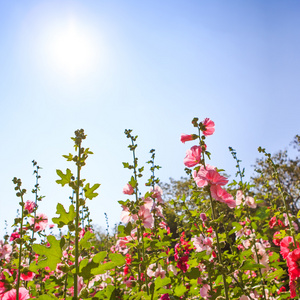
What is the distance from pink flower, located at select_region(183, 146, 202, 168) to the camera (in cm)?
199

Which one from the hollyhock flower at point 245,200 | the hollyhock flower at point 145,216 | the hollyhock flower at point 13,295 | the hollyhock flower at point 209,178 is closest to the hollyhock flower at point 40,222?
the hollyhock flower at point 13,295

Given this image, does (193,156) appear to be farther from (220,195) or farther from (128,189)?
(128,189)

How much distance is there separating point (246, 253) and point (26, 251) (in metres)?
2.33

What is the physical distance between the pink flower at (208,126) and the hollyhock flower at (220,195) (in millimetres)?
562

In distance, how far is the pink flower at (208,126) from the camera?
2.19m

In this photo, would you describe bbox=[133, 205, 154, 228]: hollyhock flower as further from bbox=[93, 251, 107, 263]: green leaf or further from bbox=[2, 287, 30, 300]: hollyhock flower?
bbox=[2, 287, 30, 300]: hollyhock flower

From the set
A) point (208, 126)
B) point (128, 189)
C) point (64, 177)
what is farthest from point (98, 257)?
point (208, 126)

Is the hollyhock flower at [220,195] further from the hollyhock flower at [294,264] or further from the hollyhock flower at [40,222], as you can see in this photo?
the hollyhock flower at [40,222]

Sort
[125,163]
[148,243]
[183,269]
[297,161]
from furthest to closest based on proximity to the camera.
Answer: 1. [297,161]
2. [183,269]
3. [125,163]
4. [148,243]

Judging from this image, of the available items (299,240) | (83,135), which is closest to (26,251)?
(83,135)

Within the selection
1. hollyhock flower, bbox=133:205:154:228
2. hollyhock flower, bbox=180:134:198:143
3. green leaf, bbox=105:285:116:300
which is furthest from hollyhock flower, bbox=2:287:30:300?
hollyhock flower, bbox=180:134:198:143

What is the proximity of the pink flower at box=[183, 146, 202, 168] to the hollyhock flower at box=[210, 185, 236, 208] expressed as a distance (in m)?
0.28

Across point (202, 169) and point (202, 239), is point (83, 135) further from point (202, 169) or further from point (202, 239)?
point (202, 239)

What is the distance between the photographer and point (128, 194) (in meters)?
2.44
